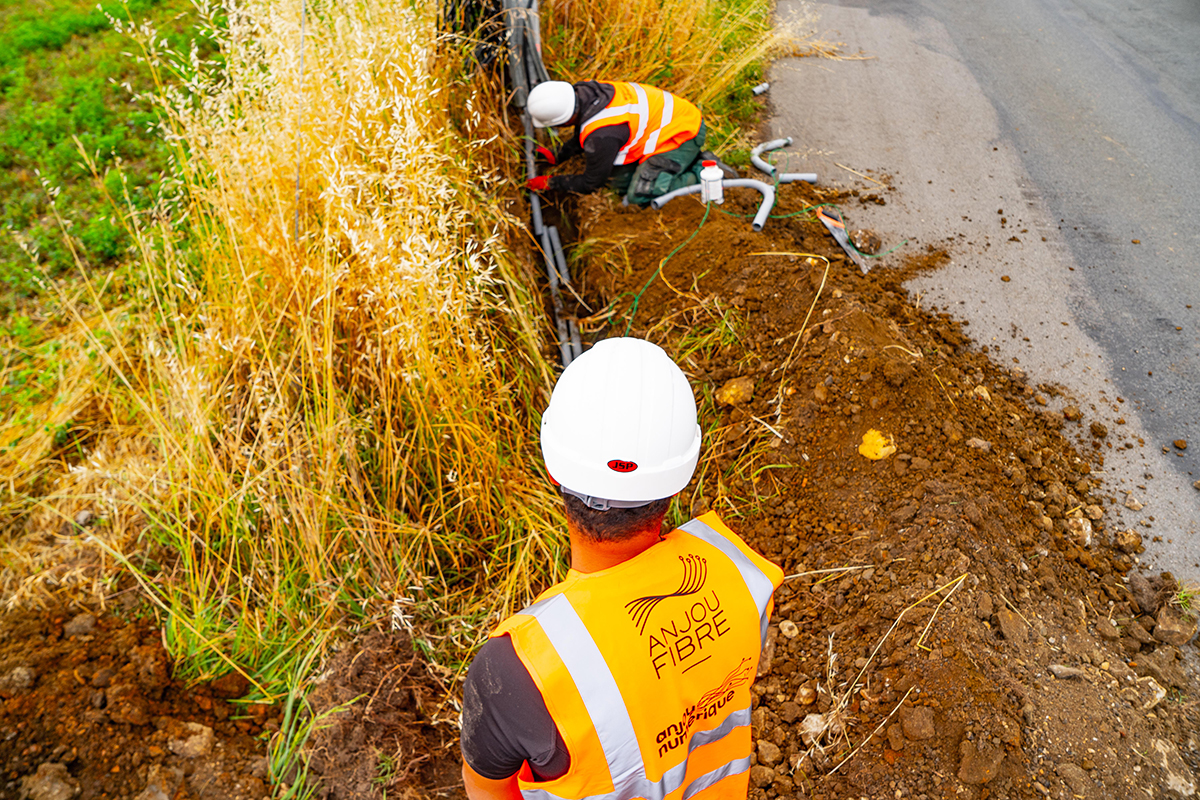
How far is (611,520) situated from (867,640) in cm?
142

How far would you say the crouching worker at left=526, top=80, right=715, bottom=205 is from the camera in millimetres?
3945

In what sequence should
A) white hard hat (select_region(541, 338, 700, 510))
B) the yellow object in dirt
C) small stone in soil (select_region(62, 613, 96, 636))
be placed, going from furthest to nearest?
the yellow object in dirt < small stone in soil (select_region(62, 613, 96, 636)) < white hard hat (select_region(541, 338, 700, 510))

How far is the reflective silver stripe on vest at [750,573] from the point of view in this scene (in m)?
1.44

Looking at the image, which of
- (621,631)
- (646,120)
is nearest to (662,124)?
(646,120)

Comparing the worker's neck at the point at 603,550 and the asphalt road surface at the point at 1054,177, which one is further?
the asphalt road surface at the point at 1054,177

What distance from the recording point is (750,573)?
145 centimetres

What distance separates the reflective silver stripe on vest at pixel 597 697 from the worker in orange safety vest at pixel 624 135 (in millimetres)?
3364

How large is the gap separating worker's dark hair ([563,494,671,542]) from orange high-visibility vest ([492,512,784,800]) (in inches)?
2.5

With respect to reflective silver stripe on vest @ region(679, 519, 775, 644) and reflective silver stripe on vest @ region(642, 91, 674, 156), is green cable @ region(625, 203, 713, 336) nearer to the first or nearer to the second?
reflective silver stripe on vest @ region(642, 91, 674, 156)

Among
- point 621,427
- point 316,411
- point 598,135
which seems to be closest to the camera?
point 621,427

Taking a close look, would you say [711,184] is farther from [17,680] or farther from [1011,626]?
[17,680]

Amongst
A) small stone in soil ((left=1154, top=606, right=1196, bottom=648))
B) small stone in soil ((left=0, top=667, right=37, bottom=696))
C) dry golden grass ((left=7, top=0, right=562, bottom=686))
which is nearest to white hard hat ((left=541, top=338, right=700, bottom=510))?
dry golden grass ((left=7, top=0, right=562, bottom=686))

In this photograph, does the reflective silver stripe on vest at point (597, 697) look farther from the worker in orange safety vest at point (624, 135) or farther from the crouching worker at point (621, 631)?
the worker in orange safety vest at point (624, 135)

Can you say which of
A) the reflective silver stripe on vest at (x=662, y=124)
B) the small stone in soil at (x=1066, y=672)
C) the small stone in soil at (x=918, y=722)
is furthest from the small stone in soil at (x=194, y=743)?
the reflective silver stripe on vest at (x=662, y=124)
